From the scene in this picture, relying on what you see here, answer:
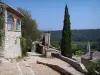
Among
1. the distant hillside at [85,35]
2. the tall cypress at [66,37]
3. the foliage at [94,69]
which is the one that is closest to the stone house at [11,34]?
the tall cypress at [66,37]

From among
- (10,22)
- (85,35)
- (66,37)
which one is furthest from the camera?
(85,35)

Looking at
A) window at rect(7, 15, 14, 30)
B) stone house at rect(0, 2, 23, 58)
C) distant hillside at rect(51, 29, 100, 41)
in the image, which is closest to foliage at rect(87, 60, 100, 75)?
stone house at rect(0, 2, 23, 58)

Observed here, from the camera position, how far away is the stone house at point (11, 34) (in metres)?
27.0

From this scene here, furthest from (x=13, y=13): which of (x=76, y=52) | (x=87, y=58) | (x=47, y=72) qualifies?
(x=76, y=52)

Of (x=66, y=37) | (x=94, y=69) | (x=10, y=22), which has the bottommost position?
(x=94, y=69)

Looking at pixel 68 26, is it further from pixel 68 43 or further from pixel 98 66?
pixel 98 66

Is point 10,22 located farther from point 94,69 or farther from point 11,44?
point 94,69

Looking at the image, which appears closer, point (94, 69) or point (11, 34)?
point (94, 69)

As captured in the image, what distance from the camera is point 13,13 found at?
1136 inches

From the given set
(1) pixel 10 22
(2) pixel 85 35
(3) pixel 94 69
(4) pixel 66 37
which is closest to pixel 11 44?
(1) pixel 10 22

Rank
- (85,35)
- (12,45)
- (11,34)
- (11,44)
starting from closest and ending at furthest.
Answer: (11,34)
(11,44)
(12,45)
(85,35)

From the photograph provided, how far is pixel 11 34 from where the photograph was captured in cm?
2820

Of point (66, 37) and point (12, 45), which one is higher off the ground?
point (66, 37)

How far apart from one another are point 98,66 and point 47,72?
5178 mm
